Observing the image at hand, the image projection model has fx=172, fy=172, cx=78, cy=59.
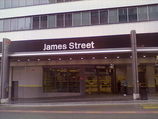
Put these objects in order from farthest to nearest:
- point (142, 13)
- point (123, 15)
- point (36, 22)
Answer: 1. point (36, 22)
2. point (123, 15)
3. point (142, 13)

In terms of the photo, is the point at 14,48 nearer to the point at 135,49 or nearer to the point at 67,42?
the point at 67,42

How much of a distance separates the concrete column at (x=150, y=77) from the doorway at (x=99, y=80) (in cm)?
382

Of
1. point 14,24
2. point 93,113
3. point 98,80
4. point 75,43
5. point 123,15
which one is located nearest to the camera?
point 93,113

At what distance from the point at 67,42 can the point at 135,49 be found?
6.13 meters

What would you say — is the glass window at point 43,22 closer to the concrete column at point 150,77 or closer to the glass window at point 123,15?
the glass window at point 123,15

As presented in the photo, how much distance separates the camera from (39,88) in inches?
797

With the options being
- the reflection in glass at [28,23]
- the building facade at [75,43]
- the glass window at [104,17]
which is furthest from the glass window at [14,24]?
the glass window at [104,17]

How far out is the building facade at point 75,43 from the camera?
1612 centimetres

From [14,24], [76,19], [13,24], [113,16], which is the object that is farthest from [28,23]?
[113,16]

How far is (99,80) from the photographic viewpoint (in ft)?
65.0

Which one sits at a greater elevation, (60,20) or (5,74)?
(60,20)

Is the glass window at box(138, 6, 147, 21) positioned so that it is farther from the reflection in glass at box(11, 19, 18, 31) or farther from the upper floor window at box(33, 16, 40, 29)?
the reflection in glass at box(11, 19, 18, 31)

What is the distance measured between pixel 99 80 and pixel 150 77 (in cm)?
549

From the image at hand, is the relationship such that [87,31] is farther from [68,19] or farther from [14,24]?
[14,24]
